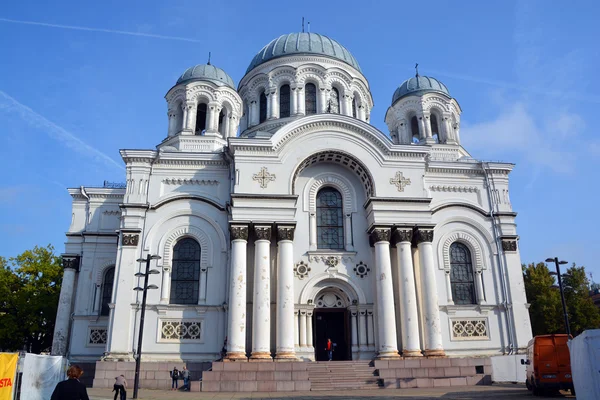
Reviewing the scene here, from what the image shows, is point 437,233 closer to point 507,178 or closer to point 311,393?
point 507,178

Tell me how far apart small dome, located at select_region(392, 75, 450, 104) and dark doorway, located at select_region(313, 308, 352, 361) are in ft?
43.6

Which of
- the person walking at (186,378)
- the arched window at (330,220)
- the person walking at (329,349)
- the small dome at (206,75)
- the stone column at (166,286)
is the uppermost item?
the small dome at (206,75)

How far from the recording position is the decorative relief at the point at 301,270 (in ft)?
69.1

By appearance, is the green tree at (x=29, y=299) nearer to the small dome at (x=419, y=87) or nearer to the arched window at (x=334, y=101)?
the arched window at (x=334, y=101)

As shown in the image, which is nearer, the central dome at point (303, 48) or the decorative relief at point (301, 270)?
the decorative relief at point (301, 270)

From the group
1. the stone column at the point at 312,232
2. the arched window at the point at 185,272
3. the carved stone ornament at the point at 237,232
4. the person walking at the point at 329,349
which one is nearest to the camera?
the carved stone ornament at the point at 237,232

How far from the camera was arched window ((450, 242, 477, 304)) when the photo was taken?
22.2 meters

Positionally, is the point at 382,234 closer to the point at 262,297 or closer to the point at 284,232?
the point at 284,232

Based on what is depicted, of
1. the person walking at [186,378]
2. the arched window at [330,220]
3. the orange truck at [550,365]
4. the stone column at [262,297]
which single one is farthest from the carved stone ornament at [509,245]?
the person walking at [186,378]

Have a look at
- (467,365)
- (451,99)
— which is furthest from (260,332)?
(451,99)

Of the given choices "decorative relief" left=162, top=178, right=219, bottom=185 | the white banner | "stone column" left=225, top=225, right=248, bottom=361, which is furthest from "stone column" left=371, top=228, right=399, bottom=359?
the white banner

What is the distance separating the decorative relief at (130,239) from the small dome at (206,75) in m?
9.55

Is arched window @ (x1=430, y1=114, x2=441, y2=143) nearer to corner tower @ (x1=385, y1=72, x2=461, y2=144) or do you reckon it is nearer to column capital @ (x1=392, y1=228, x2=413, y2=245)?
corner tower @ (x1=385, y1=72, x2=461, y2=144)

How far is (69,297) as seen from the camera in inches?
903
